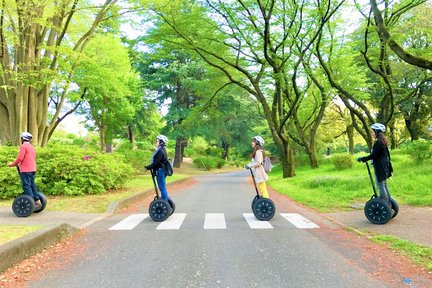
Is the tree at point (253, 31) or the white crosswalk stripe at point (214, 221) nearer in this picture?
the white crosswalk stripe at point (214, 221)

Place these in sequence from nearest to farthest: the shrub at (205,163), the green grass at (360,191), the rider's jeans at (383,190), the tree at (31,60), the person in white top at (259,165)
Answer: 1. the rider's jeans at (383,190)
2. the person in white top at (259,165)
3. the green grass at (360,191)
4. the tree at (31,60)
5. the shrub at (205,163)

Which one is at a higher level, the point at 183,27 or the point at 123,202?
the point at 183,27

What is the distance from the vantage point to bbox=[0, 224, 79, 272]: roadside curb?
4734 mm

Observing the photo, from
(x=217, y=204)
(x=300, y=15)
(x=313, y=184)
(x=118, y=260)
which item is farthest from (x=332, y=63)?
(x=118, y=260)

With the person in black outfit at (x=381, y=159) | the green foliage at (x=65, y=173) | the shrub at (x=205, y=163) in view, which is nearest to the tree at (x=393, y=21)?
the person in black outfit at (x=381, y=159)

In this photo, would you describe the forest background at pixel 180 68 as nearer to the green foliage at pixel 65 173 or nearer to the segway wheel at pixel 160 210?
the green foliage at pixel 65 173

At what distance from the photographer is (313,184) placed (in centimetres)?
1591

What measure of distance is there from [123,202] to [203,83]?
1664 cm

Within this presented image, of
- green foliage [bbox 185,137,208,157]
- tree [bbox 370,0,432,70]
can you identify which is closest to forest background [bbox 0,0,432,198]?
tree [bbox 370,0,432,70]

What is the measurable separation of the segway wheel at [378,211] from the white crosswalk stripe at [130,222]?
15.9 feet

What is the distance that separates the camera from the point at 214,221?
8352 mm

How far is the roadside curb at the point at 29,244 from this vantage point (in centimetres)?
473

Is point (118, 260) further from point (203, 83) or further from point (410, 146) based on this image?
point (203, 83)

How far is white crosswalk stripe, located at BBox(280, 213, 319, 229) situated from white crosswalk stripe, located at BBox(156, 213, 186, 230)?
2.48m
